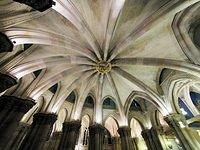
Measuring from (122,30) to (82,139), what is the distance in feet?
33.1

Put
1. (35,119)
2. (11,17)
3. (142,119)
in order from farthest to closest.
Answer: (142,119) → (35,119) → (11,17)

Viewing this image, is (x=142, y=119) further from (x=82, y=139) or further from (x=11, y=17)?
(x=11, y=17)

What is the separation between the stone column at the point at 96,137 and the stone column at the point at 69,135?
1.16m

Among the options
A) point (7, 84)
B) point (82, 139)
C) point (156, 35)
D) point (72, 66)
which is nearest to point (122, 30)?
point (156, 35)

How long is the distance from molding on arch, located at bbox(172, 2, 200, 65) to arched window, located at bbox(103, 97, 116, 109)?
8.37 meters

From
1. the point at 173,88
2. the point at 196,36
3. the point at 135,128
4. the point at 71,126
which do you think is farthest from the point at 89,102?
the point at 196,36

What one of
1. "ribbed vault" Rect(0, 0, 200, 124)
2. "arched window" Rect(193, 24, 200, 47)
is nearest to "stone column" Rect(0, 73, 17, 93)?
"ribbed vault" Rect(0, 0, 200, 124)

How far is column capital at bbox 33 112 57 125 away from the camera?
10.8 m

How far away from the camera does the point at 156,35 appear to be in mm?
10055

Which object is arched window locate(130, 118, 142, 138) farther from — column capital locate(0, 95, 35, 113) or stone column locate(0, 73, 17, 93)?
stone column locate(0, 73, 17, 93)

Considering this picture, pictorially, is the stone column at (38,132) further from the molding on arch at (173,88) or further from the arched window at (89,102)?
the molding on arch at (173,88)

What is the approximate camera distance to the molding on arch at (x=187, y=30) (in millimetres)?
8500

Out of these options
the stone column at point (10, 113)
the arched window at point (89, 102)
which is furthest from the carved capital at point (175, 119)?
the stone column at point (10, 113)

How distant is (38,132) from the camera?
1017 centimetres
